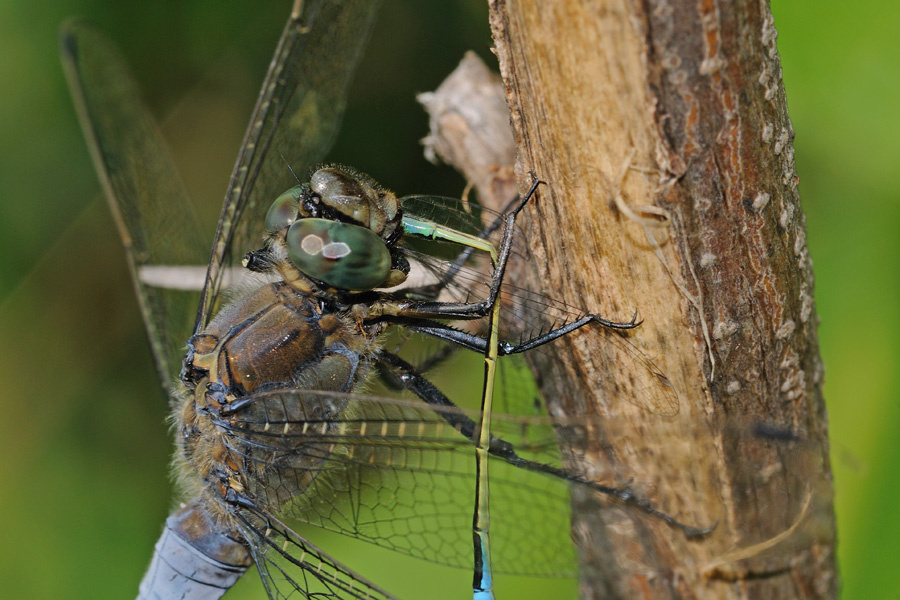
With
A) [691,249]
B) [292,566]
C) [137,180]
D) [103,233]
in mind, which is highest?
[103,233]

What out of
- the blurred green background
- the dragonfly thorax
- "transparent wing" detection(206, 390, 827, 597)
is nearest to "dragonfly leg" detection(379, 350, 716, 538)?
"transparent wing" detection(206, 390, 827, 597)

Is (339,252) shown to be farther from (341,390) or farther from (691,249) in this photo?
(691,249)

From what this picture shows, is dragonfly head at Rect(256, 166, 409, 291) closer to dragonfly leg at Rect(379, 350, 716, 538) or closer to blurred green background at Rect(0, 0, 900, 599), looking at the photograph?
dragonfly leg at Rect(379, 350, 716, 538)

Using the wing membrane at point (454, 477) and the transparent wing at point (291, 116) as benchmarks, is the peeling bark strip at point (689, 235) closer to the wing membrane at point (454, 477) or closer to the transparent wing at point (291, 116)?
the wing membrane at point (454, 477)

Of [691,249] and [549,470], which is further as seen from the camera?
[549,470]

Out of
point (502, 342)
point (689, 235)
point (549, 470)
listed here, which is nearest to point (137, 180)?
point (502, 342)

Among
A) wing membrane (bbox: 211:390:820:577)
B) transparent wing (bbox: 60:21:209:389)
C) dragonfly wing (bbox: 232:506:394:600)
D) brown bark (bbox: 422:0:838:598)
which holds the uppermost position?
Result: transparent wing (bbox: 60:21:209:389)
